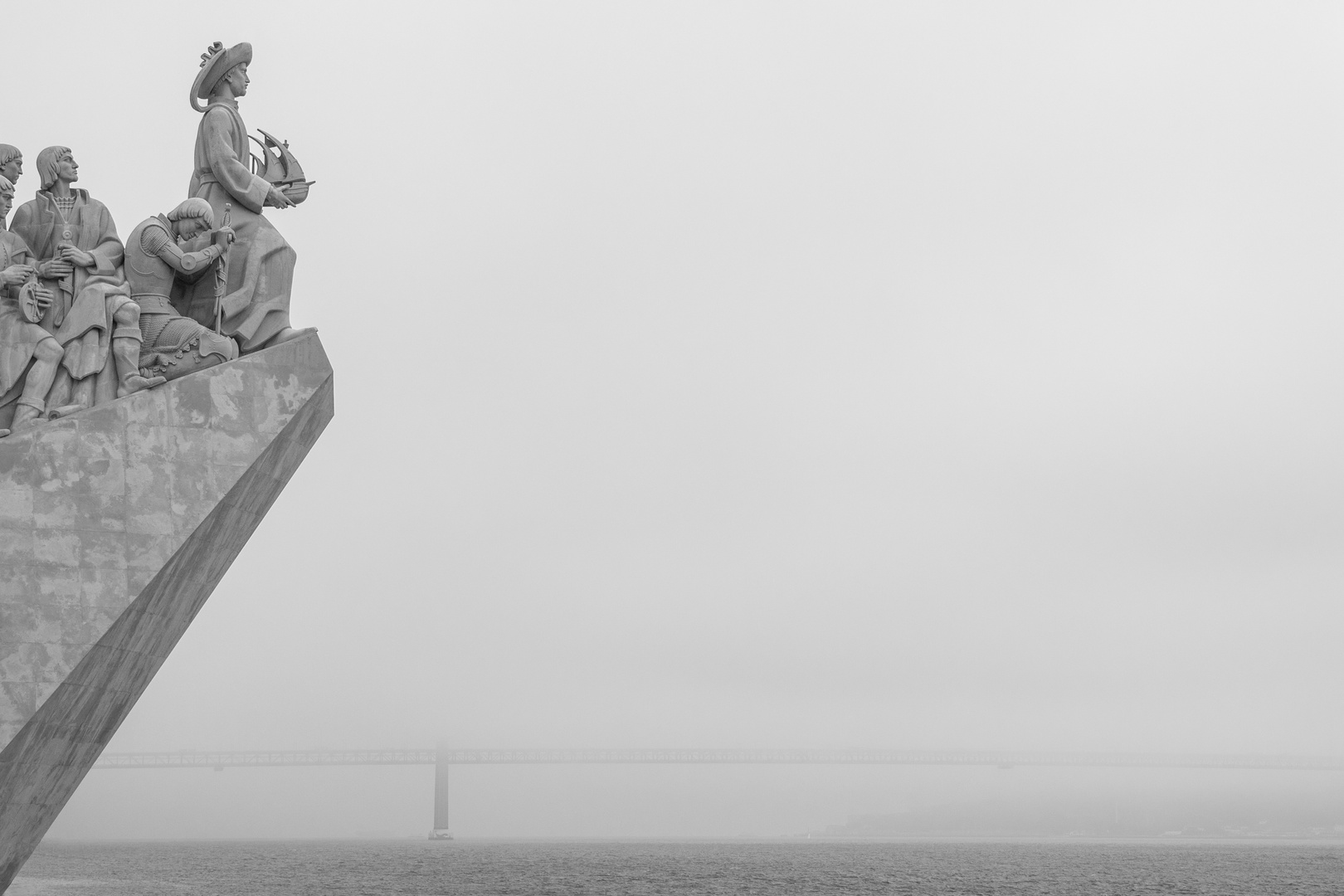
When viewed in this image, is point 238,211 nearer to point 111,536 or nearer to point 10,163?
point 10,163

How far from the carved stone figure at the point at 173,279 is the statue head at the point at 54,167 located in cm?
103

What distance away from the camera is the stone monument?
36.7ft

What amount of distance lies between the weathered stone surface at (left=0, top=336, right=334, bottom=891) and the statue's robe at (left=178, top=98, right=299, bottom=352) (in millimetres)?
724

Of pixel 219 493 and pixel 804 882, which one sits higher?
pixel 219 493

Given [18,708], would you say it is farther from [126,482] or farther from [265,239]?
[265,239]

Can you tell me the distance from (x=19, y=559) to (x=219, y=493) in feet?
5.41

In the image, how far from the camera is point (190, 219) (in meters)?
13.3

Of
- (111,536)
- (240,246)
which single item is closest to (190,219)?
(240,246)

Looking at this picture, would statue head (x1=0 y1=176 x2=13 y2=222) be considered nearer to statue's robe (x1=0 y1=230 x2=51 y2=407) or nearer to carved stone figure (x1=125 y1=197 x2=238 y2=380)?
statue's robe (x1=0 y1=230 x2=51 y2=407)

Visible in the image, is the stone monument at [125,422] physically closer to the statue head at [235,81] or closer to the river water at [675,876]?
the statue head at [235,81]

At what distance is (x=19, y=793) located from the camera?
11.8 metres

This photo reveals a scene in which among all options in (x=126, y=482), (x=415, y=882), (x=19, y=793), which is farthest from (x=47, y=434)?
(x=415, y=882)

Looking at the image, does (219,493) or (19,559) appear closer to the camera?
(19,559)

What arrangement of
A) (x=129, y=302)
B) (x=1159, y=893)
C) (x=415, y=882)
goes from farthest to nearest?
(x=415, y=882) → (x=1159, y=893) → (x=129, y=302)
